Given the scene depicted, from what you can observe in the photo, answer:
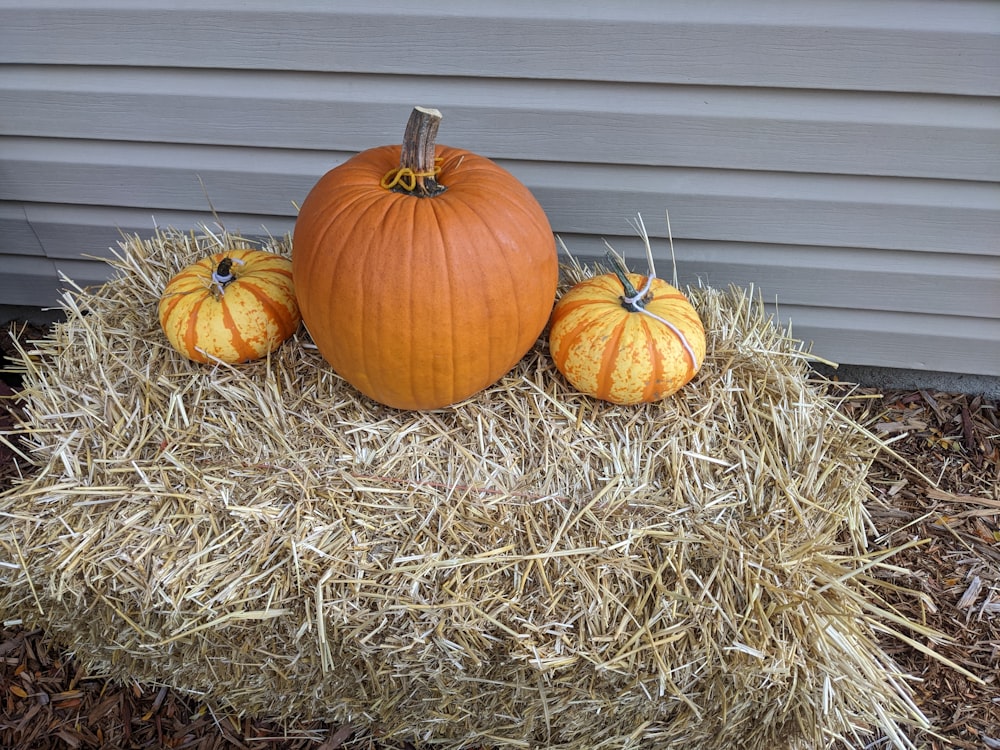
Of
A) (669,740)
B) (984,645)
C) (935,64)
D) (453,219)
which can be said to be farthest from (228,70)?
(984,645)

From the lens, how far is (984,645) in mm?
2215

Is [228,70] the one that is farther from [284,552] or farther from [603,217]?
[284,552]

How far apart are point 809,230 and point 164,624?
2.52 metres

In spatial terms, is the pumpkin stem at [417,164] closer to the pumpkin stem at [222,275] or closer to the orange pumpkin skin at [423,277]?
the orange pumpkin skin at [423,277]

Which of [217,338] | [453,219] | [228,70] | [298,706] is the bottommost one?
[298,706]

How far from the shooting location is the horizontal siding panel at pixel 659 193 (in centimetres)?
245

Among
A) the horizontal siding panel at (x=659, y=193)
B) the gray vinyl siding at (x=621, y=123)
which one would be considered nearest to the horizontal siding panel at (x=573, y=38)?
the gray vinyl siding at (x=621, y=123)

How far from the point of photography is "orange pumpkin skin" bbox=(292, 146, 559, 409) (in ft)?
5.48

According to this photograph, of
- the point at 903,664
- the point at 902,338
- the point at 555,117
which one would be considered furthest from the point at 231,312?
the point at 902,338

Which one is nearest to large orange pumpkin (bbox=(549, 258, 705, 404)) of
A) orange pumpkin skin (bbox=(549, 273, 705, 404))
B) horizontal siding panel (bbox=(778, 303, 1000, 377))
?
orange pumpkin skin (bbox=(549, 273, 705, 404))

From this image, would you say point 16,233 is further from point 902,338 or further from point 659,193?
point 902,338

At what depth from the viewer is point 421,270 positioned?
5.45 ft

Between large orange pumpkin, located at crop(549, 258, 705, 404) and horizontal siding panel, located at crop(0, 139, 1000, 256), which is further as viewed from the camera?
horizontal siding panel, located at crop(0, 139, 1000, 256)

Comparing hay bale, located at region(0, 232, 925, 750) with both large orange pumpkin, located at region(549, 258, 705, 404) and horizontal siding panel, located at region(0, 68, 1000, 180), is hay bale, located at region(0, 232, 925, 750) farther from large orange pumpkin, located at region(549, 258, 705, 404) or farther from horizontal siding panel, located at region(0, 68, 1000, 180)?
horizontal siding panel, located at region(0, 68, 1000, 180)
